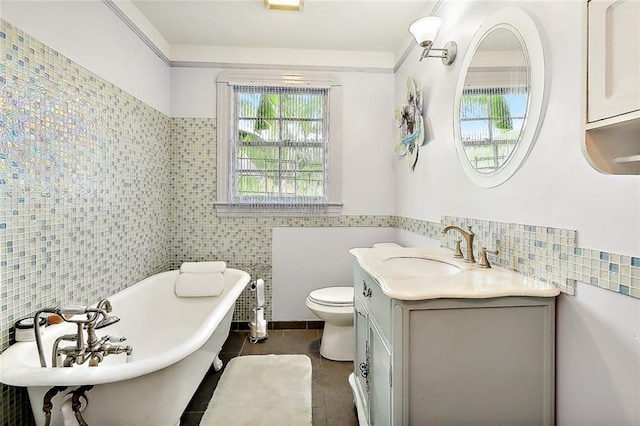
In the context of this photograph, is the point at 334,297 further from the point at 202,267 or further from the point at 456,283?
the point at 456,283

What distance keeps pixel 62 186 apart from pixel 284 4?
1.77 meters

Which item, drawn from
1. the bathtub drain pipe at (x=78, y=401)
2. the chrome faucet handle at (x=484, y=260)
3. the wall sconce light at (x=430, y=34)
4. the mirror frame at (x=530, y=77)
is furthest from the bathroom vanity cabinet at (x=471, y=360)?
the wall sconce light at (x=430, y=34)

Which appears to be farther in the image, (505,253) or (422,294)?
(505,253)

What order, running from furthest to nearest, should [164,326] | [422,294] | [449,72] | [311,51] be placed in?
[311,51], [164,326], [449,72], [422,294]

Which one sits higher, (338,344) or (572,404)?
(572,404)

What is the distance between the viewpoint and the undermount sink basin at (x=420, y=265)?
5.04 ft

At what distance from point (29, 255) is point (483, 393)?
6.36 feet

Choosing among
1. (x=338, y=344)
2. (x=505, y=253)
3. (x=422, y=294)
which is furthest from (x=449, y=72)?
(x=338, y=344)

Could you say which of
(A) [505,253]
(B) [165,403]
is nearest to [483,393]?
(A) [505,253]

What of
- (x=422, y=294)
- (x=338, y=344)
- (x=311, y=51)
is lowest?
(x=338, y=344)

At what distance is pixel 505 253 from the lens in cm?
140

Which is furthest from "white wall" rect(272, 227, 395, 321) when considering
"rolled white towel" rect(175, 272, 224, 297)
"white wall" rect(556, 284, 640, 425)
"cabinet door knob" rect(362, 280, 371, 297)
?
"white wall" rect(556, 284, 640, 425)

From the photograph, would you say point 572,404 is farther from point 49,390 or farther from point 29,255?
point 29,255

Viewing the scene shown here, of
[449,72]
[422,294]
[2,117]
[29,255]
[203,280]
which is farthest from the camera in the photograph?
[203,280]
